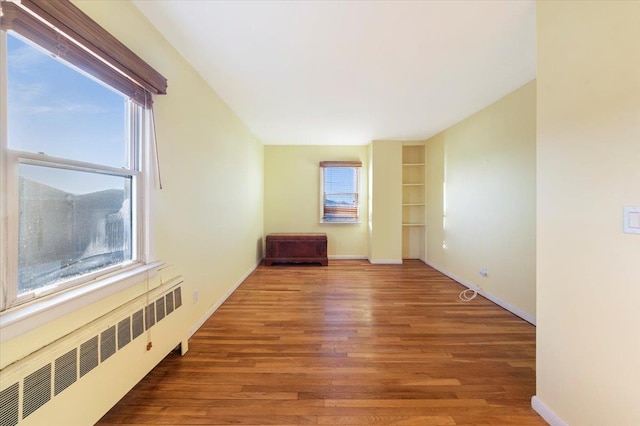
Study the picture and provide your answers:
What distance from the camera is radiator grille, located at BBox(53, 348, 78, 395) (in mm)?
1056

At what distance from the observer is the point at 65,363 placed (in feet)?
3.56

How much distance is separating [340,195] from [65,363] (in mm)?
4906

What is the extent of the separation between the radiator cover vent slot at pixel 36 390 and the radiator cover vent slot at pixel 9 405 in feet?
0.08

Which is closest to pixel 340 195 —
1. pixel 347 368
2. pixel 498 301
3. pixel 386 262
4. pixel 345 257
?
pixel 345 257

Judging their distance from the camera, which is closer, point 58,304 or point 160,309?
point 58,304

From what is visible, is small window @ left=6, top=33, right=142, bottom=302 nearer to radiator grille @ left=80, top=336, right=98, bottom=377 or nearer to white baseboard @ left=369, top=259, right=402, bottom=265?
radiator grille @ left=80, top=336, right=98, bottom=377

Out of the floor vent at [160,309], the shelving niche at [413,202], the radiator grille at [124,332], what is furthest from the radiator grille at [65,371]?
the shelving niche at [413,202]

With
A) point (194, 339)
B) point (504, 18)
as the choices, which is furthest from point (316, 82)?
point (194, 339)

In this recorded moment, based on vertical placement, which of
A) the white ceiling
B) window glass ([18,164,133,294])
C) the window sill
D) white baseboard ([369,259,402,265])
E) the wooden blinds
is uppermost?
the white ceiling

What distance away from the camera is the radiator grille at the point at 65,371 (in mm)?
1056

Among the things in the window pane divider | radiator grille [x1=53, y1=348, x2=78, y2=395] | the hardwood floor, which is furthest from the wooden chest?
radiator grille [x1=53, y1=348, x2=78, y2=395]

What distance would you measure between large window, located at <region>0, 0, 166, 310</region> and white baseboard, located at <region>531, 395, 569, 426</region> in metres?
2.63

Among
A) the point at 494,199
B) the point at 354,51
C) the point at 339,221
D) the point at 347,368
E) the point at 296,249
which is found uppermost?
the point at 354,51

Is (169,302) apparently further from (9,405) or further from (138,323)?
(9,405)
